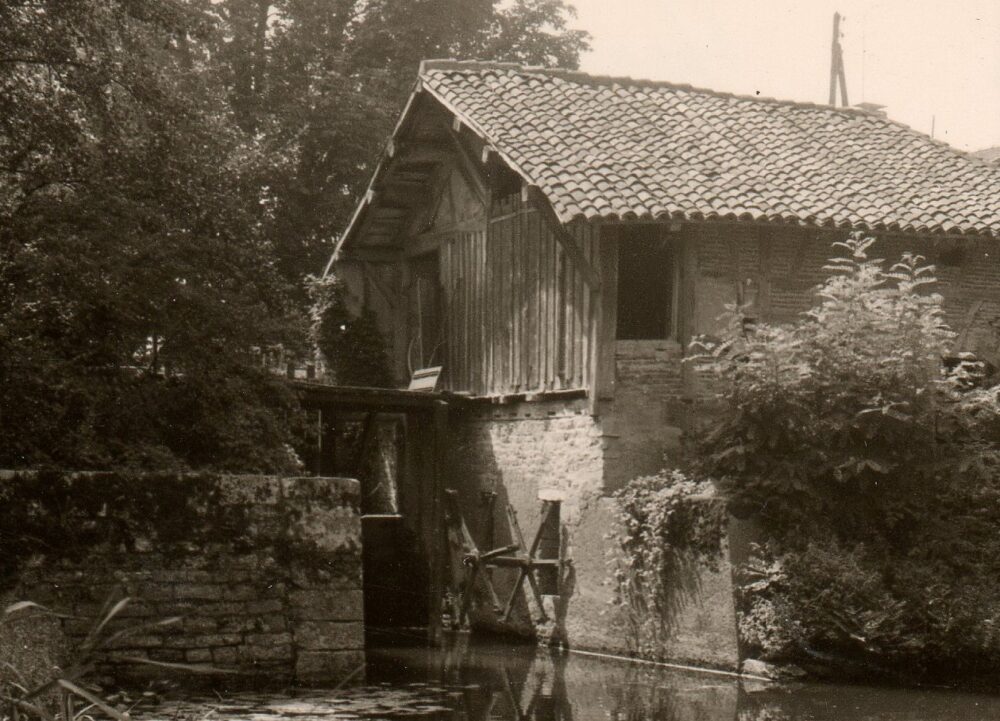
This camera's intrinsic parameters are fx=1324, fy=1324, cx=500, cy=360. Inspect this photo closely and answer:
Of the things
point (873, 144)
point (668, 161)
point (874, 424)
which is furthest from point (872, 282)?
point (873, 144)

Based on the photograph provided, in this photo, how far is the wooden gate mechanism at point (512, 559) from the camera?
→ 50.1 feet

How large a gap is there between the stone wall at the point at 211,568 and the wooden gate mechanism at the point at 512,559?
585cm

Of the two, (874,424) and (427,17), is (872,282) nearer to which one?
(874,424)

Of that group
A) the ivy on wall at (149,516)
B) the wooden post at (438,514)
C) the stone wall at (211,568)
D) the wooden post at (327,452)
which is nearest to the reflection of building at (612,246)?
the wooden post at (438,514)

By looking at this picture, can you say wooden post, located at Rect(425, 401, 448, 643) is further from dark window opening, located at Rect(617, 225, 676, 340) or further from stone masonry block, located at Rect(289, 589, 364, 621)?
stone masonry block, located at Rect(289, 589, 364, 621)

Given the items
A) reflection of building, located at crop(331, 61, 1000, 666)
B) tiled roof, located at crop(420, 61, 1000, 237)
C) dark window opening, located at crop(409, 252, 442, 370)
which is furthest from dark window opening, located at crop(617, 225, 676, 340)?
dark window opening, located at crop(409, 252, 442, 370)

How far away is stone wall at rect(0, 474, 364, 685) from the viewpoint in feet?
28.1

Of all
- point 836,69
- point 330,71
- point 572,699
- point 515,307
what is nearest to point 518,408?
point 515,307

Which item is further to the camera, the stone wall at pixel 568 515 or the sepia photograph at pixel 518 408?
the stone wall at pixel 568 515

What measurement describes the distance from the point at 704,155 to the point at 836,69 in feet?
38.5

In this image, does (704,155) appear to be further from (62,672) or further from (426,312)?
(62,672)

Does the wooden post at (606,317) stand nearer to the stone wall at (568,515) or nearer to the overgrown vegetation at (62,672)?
the stone wall at (568,515)

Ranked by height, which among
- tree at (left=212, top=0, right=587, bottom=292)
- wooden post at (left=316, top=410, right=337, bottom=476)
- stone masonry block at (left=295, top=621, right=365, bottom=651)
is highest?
tree at (left=212, top=0, right=587, bottom=292)

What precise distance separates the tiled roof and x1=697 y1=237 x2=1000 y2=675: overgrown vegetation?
1922 millimetres
